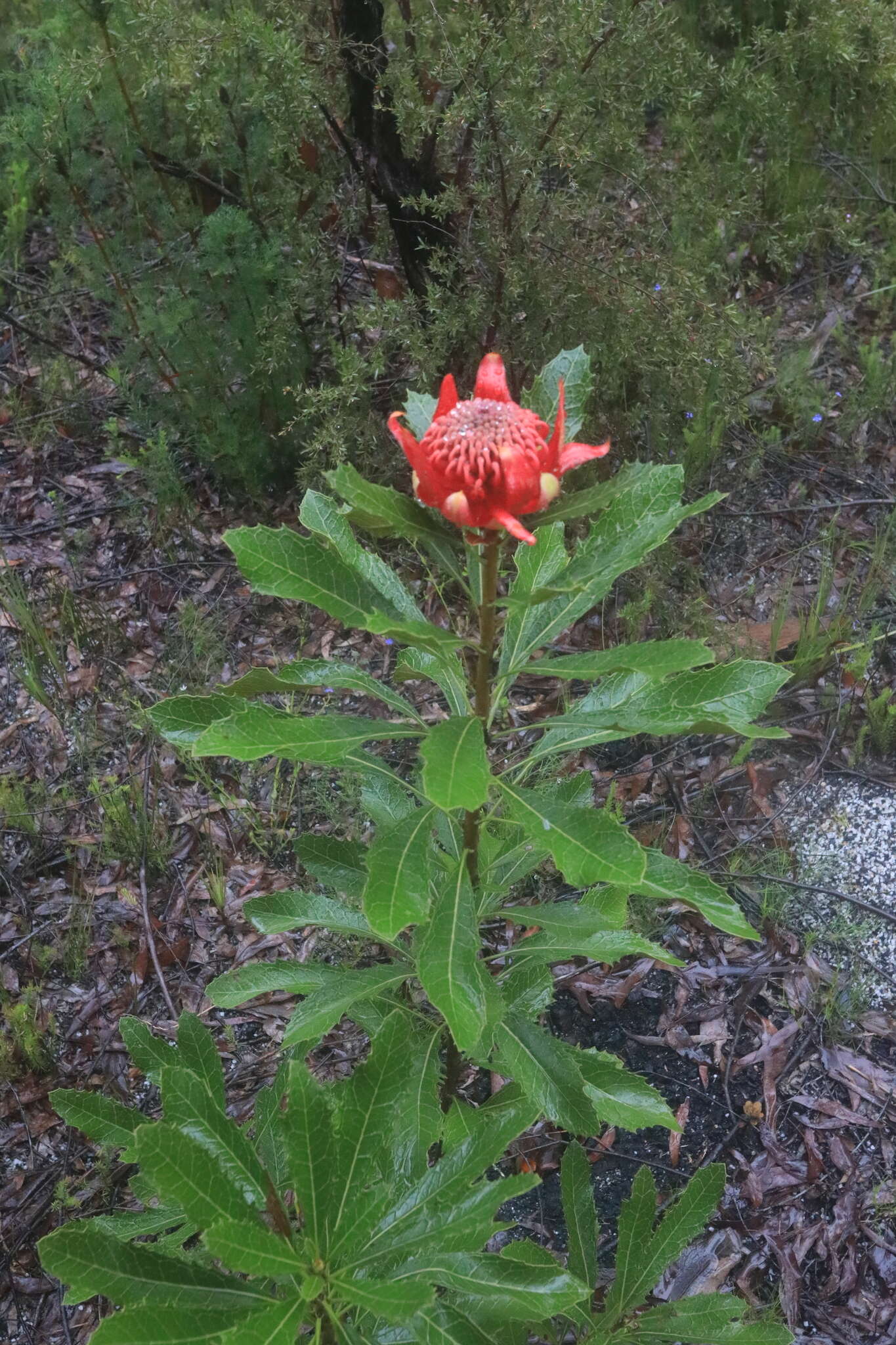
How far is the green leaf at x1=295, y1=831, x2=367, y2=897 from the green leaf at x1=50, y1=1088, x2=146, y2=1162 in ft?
1.86

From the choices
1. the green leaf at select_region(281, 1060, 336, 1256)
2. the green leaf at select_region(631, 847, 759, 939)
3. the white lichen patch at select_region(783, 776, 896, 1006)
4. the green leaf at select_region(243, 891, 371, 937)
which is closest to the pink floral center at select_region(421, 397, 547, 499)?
the green leaf at select_region(631, 847, 759, 939)

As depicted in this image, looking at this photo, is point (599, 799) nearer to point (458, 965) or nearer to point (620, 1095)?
point (620, 1095)

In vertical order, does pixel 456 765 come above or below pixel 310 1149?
above

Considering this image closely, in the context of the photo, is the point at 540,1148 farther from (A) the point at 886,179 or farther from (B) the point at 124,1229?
(A) the point at 886,179

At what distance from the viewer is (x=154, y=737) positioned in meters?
3.44

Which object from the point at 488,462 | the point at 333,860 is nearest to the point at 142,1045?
the point at 333,860

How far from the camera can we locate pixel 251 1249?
1269mm

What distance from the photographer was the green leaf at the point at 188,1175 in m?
1.24

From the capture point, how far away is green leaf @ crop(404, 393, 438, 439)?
5.73 ft

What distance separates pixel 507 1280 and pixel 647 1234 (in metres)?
0.56

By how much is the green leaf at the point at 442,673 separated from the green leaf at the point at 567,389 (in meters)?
0.45

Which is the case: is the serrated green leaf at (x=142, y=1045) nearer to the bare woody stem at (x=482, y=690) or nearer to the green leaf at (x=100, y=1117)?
the green leaf at (x=100, y=1117)

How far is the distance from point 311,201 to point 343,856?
2.81 metres

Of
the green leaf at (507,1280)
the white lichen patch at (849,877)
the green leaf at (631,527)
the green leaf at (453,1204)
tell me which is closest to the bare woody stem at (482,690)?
the green leaf at (631,527)
